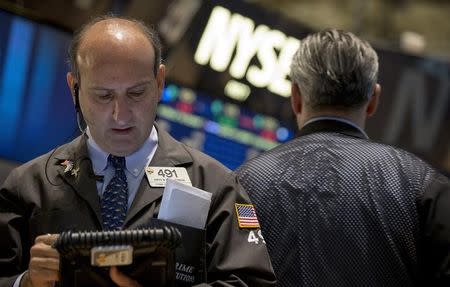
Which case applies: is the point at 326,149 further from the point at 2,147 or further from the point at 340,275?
the point at 2,147

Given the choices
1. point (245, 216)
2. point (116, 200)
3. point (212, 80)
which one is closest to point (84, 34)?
point (116, 200)

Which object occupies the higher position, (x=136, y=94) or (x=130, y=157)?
(x=136, y=94)

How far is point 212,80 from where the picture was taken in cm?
574

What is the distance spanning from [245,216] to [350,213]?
1.91 feet

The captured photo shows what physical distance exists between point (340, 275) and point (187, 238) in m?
0.74

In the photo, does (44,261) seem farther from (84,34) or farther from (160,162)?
(84,34)

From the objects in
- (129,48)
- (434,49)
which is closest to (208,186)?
(129,48)

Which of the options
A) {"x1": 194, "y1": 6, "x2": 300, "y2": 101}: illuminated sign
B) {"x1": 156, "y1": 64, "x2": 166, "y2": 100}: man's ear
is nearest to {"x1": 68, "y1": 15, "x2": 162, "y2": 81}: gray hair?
{"x1": 156, "y1": 64, "x2": 166, "y2": 100}: man's ear

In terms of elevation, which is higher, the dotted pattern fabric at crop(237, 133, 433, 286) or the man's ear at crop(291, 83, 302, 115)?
the man's ear at crop(291, 83, 302, 115)

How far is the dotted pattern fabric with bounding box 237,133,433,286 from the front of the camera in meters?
2.79

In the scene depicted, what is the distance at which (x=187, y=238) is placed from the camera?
2.23 m

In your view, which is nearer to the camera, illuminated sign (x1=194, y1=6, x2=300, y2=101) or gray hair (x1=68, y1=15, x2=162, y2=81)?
gray hair (x1=68, y1=15, x2=162, y2=81)

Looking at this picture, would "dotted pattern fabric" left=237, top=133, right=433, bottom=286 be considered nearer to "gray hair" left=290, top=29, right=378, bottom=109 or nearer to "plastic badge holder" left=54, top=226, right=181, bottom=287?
"gray hair" left=290, top=29, right=378, bottom=109

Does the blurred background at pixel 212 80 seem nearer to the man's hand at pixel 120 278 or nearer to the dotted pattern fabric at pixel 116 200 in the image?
the dotted pattern fabric at pixel 116 200
